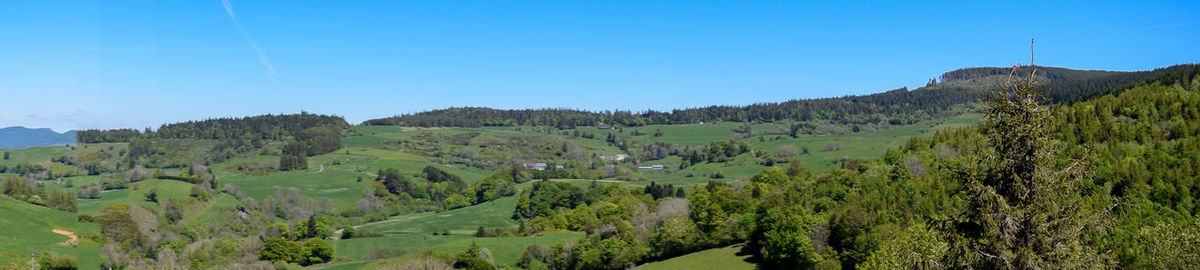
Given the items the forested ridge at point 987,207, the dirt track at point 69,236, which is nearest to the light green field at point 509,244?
the forested ridge at point 987,207

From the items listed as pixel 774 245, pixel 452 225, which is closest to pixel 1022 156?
pixel 774 245

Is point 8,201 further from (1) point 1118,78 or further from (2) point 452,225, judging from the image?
(1) point 1118,78

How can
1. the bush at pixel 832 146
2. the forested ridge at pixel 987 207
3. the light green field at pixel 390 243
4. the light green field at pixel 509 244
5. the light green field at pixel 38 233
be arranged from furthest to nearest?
the bush at pixel 832 146, the light green field at pixel 390 243, the light green field at pixel 509 244, the light green field at pixel 38 233, the forested ridge at pixel 987 207

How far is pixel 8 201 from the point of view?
370ft

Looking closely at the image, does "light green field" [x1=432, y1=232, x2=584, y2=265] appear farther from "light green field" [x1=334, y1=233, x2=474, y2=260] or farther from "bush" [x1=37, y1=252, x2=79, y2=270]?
"bush" [x1=37, y1=252, x2=79, y2=270]

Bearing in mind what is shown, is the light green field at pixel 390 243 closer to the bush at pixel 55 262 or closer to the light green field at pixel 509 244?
the light green field at pixel 509 244

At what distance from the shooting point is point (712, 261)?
240 ft

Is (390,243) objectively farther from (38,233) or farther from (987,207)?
(987,207)

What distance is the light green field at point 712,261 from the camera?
69.7 meters

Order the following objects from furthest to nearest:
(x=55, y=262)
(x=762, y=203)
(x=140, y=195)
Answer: (x=140, y=195)
(x=55, y=262)
(x=762, y=203)

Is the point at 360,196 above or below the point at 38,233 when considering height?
below

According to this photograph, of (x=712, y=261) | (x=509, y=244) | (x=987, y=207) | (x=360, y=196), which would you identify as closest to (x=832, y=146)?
(x=509, y=244)

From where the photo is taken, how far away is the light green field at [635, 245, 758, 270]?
6969 cm

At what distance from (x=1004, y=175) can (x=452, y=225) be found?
11893 centimetres
